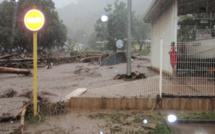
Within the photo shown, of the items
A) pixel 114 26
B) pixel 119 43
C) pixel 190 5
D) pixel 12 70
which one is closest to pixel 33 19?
pixel 12 70

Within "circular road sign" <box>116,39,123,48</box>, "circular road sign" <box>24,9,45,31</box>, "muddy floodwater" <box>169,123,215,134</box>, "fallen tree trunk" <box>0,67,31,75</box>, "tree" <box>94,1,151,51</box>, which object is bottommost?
"muddy floodwater" <box>169,123,215,134</box>

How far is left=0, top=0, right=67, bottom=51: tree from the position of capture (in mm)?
36406

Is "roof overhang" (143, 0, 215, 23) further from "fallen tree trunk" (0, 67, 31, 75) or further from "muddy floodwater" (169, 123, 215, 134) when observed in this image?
"fallen tree trunk" (0, 67, 31, 75)

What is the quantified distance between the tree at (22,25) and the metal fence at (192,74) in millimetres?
30728

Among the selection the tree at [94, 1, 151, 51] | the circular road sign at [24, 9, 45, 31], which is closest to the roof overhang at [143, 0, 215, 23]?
the circular road sign at [24, 9, 45, 31]

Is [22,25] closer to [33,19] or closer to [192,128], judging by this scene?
[33,19]

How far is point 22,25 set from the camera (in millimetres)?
37031

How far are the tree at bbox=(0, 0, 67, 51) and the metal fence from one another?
101 feet

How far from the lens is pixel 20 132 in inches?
176

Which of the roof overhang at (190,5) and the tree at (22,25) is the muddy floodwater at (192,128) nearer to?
the roof overhang at (190,5)

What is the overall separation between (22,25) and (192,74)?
35.7 metres

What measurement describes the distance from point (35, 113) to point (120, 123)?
208cm

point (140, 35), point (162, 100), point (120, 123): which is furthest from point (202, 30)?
point (140, 35)

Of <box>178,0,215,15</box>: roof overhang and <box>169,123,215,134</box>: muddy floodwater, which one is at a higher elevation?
<box>178,0,215,15</box>: roof overhang
